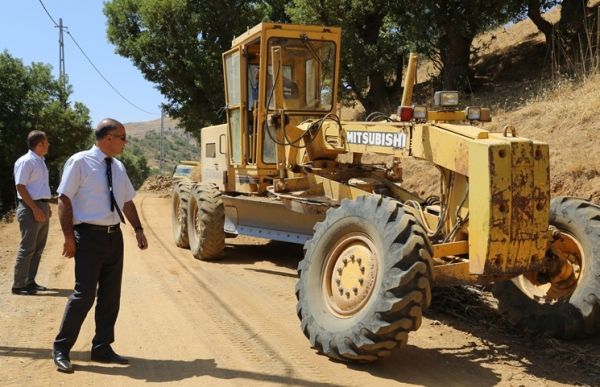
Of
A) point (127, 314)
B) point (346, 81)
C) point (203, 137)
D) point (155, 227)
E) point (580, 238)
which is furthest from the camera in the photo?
point (346, 81)

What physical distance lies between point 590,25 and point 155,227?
1059 centimetres

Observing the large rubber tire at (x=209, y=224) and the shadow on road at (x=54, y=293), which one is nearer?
the shadow on road at (x=54, y=293)

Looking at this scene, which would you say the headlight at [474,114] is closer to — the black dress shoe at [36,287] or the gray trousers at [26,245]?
the gray trousers at [26,245]

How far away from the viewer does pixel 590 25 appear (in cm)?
1374

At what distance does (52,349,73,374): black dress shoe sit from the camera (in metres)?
4.58

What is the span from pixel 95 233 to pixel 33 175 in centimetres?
276

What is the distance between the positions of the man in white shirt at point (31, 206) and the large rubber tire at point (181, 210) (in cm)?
306

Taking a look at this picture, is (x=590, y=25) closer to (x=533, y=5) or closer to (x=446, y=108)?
(x=533, y=5)

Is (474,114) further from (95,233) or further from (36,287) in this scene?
(36,287)

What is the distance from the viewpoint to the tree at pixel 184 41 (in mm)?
22219

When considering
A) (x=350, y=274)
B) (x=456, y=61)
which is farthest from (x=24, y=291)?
(x=456, y=61)

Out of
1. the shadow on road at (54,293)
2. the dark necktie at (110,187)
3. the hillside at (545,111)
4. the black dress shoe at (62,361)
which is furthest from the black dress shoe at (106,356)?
the hillside at (545,111)

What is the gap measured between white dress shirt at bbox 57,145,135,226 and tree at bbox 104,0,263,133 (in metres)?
17.9

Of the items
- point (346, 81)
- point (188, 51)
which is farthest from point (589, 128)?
point (188, 51)
